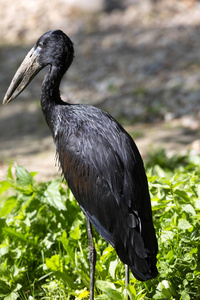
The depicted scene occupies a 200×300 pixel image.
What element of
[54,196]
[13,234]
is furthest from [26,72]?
[13,234]

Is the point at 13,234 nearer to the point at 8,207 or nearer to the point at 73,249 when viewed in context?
the point at 8,207

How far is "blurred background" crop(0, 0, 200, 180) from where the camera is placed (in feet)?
21.6

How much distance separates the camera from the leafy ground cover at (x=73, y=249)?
10.1 feet

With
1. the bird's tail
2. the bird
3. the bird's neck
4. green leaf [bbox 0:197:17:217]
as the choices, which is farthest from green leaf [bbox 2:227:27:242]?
the bird's tail

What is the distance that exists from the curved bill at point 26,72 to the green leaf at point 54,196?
77 centimetres

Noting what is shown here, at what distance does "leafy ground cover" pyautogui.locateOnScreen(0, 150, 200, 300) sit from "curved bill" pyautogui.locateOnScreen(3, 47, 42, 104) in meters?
0.64

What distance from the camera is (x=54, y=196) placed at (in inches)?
139

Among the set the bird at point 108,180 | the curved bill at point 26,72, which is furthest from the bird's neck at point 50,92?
the curved bill at point 26,72

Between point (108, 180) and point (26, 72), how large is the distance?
1270mm

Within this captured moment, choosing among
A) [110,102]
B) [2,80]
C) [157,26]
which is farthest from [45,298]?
[157,26]

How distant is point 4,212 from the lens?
3729 mm

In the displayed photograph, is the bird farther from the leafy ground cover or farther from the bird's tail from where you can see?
the leafy ground cover

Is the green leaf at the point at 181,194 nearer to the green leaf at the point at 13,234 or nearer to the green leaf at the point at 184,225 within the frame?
the green leaf at the point at 184,225

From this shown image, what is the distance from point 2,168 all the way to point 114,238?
11.1 ft
